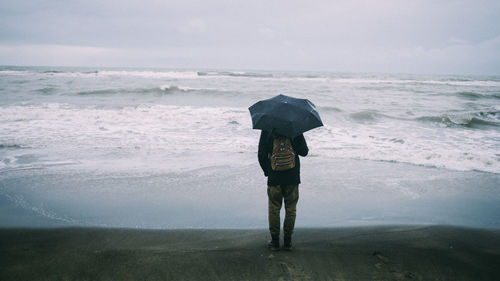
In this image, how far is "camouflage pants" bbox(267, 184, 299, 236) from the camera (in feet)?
10.8

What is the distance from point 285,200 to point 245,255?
0.70m

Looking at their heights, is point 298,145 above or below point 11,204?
above

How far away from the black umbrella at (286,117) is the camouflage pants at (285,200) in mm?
649

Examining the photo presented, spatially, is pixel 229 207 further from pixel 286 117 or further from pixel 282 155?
pixel 286 117

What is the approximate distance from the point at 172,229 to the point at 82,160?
390 centimetres

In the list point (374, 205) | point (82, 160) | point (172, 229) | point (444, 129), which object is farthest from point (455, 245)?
point (444, 129)

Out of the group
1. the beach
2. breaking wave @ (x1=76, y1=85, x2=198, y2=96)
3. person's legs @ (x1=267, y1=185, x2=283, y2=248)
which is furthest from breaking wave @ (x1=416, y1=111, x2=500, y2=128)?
breaking wave @ (x1=76, y1=85, x2=198, y2=96)

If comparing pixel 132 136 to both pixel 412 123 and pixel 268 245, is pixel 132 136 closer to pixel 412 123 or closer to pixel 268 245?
pixel 268 245

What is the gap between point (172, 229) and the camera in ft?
13.0

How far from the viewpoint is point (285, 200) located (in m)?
3.34

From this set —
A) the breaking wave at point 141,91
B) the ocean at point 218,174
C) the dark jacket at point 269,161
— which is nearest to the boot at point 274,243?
the dark jacket at point 269,161

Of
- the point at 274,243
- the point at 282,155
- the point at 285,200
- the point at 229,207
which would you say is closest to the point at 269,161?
the point at 282,155

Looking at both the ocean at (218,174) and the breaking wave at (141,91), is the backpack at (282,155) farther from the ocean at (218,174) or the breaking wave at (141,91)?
the breaking wave at (141,91)

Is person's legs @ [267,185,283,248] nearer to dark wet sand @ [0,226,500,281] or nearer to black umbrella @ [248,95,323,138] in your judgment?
dark wet sand @ [0,226,500,281]
